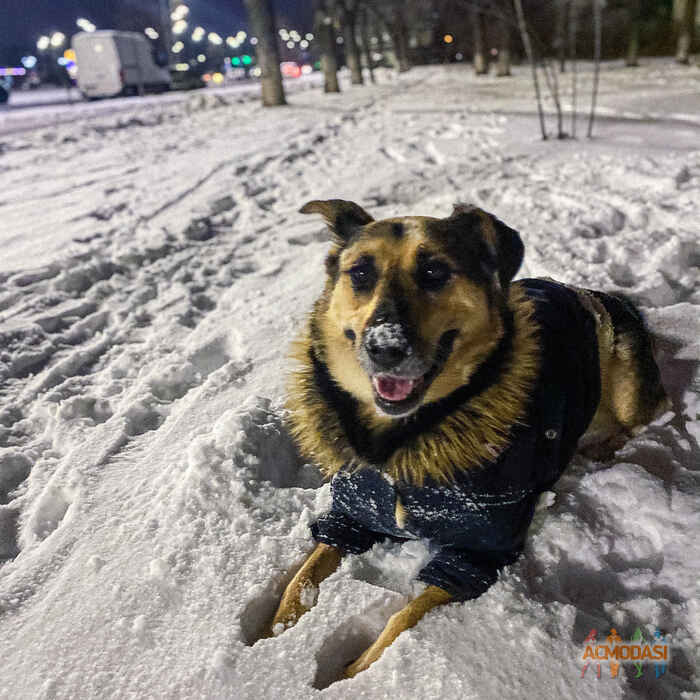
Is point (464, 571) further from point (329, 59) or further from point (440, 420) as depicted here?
point (329, 59)

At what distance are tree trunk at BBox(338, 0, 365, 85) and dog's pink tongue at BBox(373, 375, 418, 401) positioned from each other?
2933 cm

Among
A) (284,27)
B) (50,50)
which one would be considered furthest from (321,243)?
(284,27)

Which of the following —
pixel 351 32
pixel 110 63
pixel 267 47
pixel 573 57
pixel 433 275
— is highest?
pixel 351 32

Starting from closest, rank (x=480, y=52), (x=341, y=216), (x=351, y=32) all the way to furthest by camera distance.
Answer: (x=341, y=216)
(x=351, y=32)
(x=480, y=52)

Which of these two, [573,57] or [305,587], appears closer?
[305,587]

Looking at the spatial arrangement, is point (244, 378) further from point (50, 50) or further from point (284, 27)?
point (284, 27)

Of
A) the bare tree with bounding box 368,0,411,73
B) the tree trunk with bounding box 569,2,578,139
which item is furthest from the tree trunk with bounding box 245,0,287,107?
the bare tree with bounding box 368,0,411,73

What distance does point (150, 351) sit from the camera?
390 cm

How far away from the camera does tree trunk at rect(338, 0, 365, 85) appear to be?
2658 cm

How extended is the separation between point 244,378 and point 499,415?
6.43 ft

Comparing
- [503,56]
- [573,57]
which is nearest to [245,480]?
[573,57]

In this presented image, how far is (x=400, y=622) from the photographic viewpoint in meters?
1.96

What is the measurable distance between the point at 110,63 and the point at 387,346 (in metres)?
28.7

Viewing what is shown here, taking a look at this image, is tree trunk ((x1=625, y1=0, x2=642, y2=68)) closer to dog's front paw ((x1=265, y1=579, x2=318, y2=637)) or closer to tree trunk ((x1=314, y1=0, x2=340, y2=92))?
tree trunk ((x1=314, y1=0, x2=340, y2=92))
